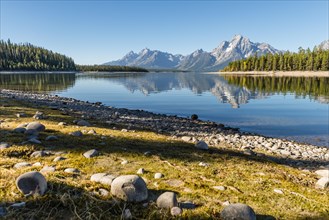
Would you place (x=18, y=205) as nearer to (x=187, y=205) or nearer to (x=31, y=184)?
(x=31, y=184)

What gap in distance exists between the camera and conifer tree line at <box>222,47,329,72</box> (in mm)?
150250

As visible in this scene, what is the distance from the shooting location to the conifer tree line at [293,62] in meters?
150

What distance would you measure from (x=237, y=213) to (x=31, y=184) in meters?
4.30

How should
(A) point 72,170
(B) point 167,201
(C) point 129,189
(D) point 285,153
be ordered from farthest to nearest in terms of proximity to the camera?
(D) point 285,153, (A) point 72,170, (C) point 129,189, (B) point 167,201

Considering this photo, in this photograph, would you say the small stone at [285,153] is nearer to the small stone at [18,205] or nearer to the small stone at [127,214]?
the small stone at [127,214]

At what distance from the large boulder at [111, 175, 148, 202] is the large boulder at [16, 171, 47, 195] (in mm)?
1478

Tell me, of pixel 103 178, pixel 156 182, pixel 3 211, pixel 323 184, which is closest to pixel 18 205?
pixel 3 211

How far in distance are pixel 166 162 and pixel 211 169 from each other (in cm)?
153

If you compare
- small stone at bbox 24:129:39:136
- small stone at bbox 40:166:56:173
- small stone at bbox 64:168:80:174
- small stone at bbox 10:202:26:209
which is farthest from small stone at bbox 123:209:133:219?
small stone at bbox 24:129:39:136

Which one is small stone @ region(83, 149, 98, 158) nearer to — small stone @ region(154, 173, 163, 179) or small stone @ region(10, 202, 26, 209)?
small stone @ region(154, 173, 163, 179)

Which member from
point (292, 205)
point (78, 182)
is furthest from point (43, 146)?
point (292, 205)

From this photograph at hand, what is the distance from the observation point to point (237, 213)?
4754 millimetres

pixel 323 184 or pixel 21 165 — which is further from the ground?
pixel 21 165

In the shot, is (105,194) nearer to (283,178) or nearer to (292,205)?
(292,205)
